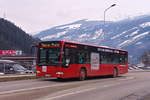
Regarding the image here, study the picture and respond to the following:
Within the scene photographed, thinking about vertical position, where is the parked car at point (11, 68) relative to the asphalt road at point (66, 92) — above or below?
above

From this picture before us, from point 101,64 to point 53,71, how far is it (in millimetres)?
6428

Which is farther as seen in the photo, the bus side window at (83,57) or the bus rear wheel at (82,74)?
the bus rear wheel at (82,74)

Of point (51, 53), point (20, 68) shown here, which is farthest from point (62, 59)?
point (20, 68)

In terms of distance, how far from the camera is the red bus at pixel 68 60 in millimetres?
22406

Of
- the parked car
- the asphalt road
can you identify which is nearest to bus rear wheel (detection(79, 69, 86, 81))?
the asphalt road

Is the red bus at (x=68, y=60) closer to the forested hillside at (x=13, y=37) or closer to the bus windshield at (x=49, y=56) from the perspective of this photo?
the bus windshield at (x=49, y=56)

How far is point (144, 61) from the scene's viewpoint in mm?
117312

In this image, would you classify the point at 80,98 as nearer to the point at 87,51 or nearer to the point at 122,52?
the point at 87,51

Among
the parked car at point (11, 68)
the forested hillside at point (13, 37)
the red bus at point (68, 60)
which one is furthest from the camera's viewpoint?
the forested hillside at point (13, 37)

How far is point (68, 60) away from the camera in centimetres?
2283

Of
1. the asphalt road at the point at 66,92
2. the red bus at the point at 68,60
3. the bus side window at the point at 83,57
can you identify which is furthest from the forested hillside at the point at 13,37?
the asphalt road at the point at 66,92

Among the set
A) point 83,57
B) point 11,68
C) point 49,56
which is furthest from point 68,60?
point 11,68

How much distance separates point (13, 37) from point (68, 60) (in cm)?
9217

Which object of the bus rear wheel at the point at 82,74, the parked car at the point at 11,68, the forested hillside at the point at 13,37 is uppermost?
the forested hillside at the point at 13,37
